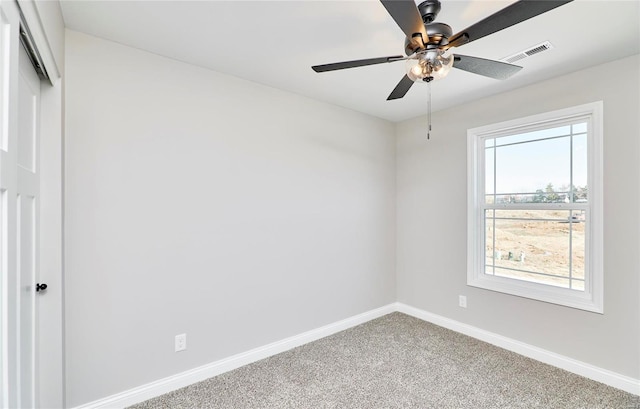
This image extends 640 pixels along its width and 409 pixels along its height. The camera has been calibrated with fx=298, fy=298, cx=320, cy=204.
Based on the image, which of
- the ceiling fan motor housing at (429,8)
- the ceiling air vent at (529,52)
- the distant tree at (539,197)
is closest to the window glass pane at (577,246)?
the distant tree at (539,197)

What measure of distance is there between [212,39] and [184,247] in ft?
4.81

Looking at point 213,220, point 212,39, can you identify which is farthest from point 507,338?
point 212,39

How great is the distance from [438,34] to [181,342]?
2.53m

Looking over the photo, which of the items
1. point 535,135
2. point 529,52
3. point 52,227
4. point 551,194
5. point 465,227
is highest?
point 529,52

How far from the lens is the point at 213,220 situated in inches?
93.3

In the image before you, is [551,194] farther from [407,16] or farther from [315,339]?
[315,339]

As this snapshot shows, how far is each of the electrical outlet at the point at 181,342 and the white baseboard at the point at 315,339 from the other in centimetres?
18

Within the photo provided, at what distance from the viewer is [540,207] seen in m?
2.68

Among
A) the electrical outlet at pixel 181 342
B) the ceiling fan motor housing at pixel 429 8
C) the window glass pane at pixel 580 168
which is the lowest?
the electrical outlet at pixel 181 342

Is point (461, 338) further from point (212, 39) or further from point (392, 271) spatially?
point (212, 39)

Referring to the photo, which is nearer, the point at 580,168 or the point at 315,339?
the point at 580,168

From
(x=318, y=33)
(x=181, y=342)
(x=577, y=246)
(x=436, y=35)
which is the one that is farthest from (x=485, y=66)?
(x=181, y=342)

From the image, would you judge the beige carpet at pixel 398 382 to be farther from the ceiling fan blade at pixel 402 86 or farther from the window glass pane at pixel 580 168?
the ceiling fan blade at pixel 402 86

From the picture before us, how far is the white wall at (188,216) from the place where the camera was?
190 centimetres
